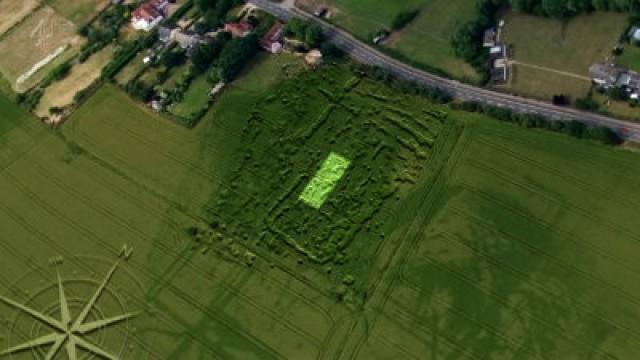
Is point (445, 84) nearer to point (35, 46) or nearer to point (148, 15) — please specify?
point (148, 15)

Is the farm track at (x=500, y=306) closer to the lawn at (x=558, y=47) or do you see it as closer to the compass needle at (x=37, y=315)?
the lawn at (x=558, y=47)

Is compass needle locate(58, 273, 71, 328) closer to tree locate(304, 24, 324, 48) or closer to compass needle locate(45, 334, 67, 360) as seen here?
compass needle locate(45, 334, 67, 360)

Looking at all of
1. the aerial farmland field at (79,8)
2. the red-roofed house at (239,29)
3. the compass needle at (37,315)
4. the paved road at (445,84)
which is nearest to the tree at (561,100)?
the paved road at (445,84)

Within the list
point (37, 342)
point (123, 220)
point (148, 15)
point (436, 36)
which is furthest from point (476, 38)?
point (37, 342)

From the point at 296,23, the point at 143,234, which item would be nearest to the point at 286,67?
the point at 296,23

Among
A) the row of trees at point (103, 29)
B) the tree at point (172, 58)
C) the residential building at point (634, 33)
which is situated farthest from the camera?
the row of trees at point (103, 29)

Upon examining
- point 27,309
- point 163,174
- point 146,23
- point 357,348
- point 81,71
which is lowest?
point 27,309

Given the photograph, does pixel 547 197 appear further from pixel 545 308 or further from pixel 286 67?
pixel 286 67
